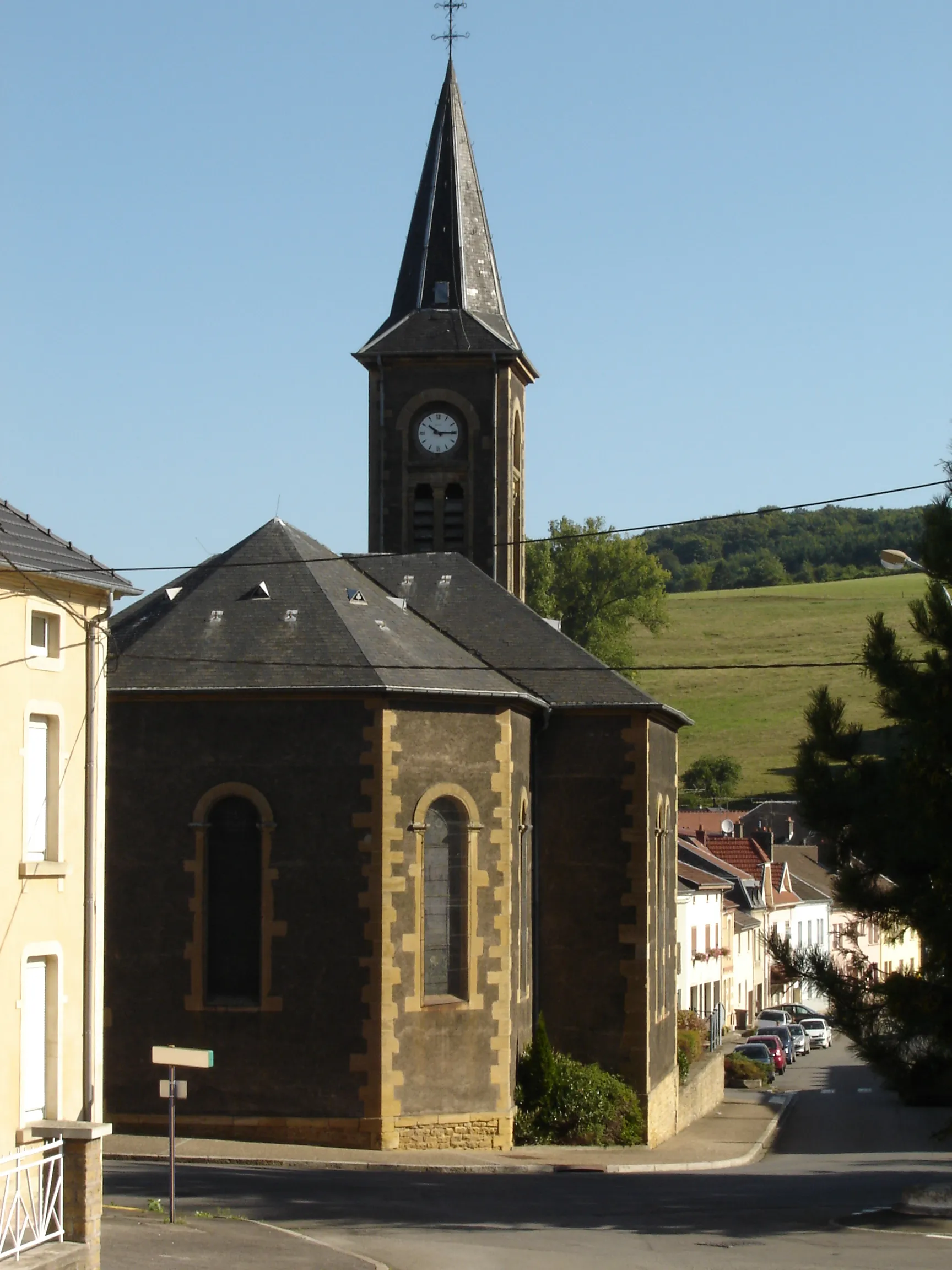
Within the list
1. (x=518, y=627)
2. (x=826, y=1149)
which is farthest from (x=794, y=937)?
(x=518, y=627)

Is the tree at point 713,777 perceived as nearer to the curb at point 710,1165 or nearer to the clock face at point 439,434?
the curb at point 710,1165

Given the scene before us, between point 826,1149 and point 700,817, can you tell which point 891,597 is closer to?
point 700,817

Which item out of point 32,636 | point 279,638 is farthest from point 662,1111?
point 32,636

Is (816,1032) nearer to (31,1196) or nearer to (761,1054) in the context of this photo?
(761,1054)

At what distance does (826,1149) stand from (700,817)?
176 feet

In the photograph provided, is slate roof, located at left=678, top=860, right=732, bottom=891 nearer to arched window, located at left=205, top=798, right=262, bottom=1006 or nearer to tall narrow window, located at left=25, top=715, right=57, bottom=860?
arched window, located at left=205, top=798, right=262, bottom=1006

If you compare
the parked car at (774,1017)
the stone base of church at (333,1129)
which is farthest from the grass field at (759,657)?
the stone base of church at (333,1129)

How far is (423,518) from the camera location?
36875 mm

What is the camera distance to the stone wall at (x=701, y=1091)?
3484cm

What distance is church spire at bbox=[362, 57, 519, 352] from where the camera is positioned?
124ft

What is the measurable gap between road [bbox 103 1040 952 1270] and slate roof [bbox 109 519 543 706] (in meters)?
7.52

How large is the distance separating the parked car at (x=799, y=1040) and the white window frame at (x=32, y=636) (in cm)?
4738

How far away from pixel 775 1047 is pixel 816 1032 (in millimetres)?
14045

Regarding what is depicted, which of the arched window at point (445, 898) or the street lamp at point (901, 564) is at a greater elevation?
the street lamp at point (901, 564)
